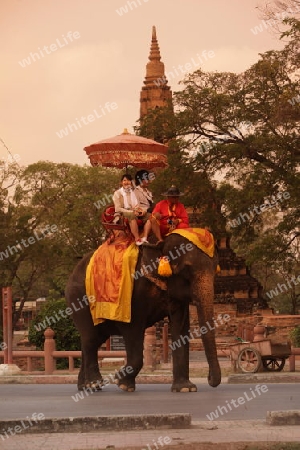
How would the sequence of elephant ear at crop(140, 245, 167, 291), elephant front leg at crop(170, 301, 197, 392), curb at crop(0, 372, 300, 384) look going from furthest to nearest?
curb at crop(0, 372, 300, 384)
elephant front leg at crop(170, 301, 197, 392)
elephant ear at crop(140, 245, 167, 291)

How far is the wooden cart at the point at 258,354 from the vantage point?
2452 centimetres

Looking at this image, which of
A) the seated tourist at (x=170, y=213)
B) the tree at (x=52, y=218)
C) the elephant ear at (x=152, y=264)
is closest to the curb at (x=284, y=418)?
the elephant ear at (x=152, y=264)

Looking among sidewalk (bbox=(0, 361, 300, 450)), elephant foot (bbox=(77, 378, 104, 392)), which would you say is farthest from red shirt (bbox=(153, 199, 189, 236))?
sidewalk (bbox=(0, 361, 300, 450))

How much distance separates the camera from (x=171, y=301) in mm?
17766

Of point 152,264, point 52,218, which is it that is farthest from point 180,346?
point 52,218

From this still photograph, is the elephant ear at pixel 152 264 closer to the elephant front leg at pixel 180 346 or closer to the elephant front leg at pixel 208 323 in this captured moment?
the elephant front leg at pixel 180 346

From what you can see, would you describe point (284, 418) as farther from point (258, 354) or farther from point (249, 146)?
point (249, 146)

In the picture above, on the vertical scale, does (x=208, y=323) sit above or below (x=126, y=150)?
below

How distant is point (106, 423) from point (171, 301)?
5.00 m

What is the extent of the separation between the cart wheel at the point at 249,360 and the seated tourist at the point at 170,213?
22.9ft

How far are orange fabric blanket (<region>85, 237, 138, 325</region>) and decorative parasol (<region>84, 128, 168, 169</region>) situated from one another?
85.0 inches

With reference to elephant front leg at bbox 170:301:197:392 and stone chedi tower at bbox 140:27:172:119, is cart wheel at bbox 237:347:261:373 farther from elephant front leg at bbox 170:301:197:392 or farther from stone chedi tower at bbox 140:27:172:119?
stone chedi tower at bbox 140:27:172:119

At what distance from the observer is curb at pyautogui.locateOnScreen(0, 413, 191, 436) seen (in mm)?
12844

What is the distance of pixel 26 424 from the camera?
12797 mm
